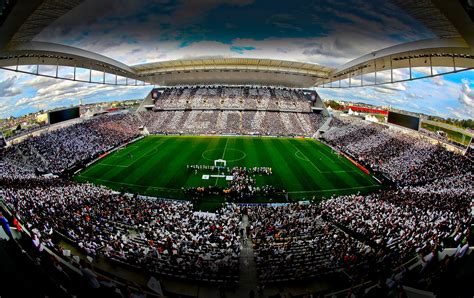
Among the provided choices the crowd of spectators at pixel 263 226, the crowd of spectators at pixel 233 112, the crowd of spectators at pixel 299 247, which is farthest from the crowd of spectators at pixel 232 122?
the crowd of spectators at pixel 299 247

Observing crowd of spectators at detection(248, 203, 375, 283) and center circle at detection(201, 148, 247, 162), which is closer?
crowd of spectators at detection(248, 203, 375, 283)

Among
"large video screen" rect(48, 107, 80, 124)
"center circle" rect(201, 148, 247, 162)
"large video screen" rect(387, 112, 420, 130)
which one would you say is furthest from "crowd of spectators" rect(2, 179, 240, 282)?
"large video screen" rect(387, 112, 420, 130)

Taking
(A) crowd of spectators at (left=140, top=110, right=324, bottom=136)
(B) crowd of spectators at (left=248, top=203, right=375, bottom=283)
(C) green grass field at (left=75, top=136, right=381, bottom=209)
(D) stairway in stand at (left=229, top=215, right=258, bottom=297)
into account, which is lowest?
(D) stairway in stand at (left=229, top=215, right=258, bottom=297)

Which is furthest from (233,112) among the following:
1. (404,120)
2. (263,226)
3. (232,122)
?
(263,226)

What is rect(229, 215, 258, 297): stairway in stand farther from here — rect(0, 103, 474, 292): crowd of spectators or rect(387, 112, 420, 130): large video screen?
rect(387, 112, 420, 130): large video screen

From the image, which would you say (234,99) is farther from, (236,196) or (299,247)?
(299,247)

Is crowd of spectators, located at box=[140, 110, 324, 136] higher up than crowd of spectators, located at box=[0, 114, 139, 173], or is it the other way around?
crowd of spectators, located at box=[140, 110, 324, 136]

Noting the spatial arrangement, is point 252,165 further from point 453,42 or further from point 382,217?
point 453,42
